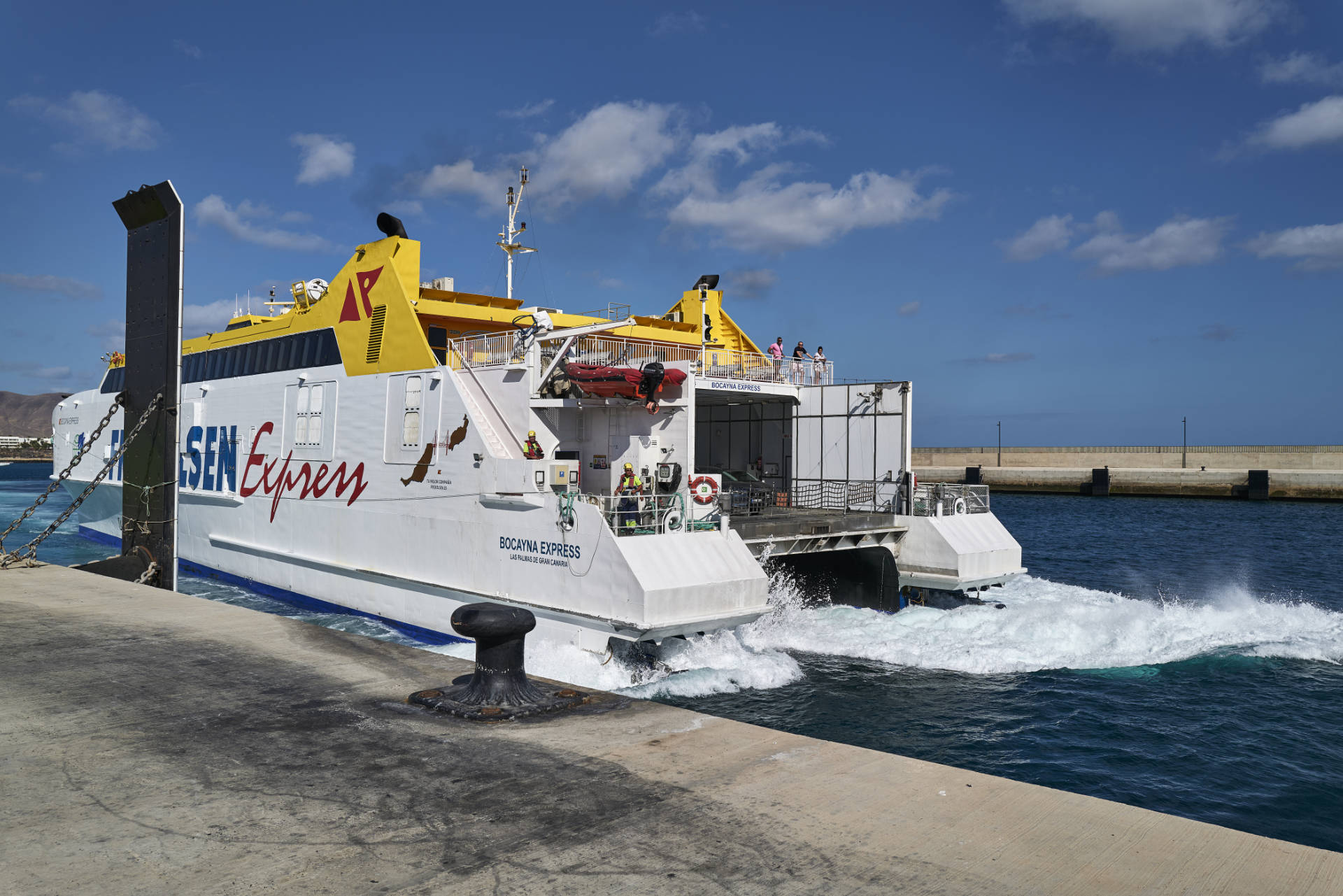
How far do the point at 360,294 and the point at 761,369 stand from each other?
8.03 meters

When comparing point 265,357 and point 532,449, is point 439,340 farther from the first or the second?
point 265,357

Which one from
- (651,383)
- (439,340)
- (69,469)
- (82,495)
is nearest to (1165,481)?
(651,383)

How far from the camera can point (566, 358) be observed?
14945 mm

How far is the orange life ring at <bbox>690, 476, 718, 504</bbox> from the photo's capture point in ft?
43.6

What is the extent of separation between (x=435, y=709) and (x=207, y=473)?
19.0 metres

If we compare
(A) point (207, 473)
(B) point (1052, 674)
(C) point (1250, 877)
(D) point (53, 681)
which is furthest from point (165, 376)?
(C) point (1250, 877)

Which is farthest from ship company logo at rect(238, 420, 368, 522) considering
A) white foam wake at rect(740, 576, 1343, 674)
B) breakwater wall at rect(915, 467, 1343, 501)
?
breakwater wall at rect(915, 467, 1343, 501)

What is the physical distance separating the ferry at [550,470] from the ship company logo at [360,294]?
1.7 inches

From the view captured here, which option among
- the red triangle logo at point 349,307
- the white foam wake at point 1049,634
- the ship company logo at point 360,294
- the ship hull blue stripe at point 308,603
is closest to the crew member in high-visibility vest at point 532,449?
the ship hull blue stripe at point 308,603

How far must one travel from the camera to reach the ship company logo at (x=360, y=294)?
17.3 meters

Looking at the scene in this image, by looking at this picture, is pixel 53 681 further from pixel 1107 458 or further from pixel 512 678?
pixel 1107 458

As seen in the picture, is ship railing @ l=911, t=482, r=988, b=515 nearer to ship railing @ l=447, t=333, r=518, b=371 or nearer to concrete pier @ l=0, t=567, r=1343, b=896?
ship railing @ l=447, t=333, r=518, b=371

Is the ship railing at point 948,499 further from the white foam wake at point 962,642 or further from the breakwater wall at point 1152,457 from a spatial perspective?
the breakwater wall at point 1152,457

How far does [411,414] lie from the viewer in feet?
53.3
